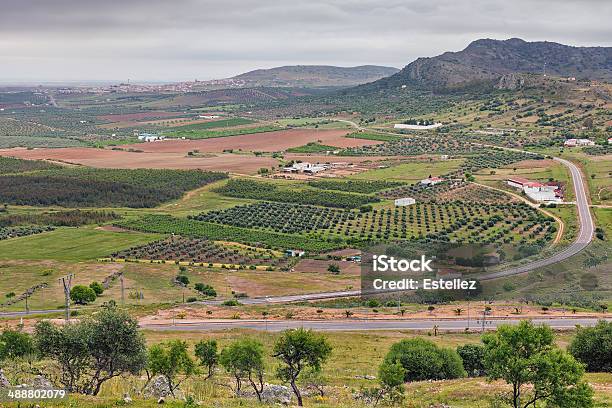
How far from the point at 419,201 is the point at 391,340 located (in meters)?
63.4

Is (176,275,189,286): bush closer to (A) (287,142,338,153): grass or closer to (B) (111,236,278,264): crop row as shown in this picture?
(B) (111,236,278,264): crop row

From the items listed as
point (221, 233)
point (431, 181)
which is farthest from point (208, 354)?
point (431, 181)

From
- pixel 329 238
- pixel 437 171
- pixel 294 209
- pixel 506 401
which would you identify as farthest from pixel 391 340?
pixel 437 171

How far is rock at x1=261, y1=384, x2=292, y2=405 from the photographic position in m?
28.8

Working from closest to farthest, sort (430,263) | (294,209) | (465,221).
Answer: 1. (430,263)
2. (465,221)
3. (294,209)

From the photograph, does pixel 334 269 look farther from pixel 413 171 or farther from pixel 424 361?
pixel 413 171

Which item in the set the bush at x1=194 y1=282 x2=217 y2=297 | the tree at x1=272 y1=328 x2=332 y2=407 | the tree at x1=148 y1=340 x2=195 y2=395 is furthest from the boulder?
the bush at x1=194 y1=282 x2=217 y2=297

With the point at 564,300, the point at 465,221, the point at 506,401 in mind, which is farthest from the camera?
the point at 465,221

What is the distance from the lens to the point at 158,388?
29.4m

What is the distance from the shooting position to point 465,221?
9150 cm

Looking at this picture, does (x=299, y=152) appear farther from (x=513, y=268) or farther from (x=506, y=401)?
(x=506, y=401)

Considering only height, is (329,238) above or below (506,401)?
below

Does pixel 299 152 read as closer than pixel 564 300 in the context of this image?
No

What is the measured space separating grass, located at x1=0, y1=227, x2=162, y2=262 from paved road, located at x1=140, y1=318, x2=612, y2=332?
99.7 ft
